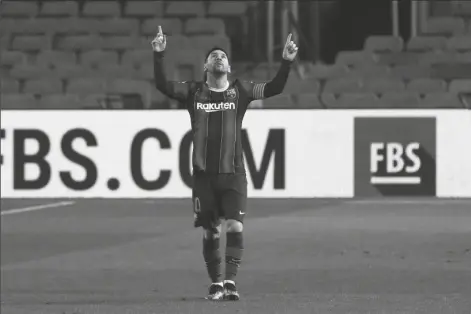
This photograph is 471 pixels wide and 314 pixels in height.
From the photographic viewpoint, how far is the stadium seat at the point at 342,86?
19.7 meters

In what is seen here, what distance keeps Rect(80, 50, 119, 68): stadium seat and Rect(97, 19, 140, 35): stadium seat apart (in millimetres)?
508

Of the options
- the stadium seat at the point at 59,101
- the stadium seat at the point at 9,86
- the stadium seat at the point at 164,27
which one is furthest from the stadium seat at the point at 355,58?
the stadium seat at the point at 9,86

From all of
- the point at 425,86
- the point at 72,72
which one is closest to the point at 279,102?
the point at 425,86

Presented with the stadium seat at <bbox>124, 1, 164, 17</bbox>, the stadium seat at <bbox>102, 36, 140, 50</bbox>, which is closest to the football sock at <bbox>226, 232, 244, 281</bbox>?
the stadium seat at <bbox>102, 36, 140, 50</bbox>

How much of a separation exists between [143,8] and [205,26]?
1.24 m

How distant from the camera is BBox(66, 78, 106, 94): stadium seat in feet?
65.8

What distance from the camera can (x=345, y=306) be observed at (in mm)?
7316

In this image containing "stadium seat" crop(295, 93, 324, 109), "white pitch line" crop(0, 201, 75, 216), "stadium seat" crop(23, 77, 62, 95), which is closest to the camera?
"white pitch line" crop(0, 201, 75, 216)

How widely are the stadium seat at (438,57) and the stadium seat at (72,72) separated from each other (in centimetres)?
534

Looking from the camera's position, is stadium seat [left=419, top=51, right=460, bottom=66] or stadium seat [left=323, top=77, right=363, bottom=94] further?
stadium seat [left=419, top=51, right=460, bottom=66]

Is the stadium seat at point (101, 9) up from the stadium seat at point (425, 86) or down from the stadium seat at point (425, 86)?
up

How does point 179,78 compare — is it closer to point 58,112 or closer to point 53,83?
point 53,83

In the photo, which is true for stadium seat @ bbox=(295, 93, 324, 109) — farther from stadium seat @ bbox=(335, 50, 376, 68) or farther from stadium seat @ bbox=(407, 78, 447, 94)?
stadium seat @ bbox=(407, 78, 447, 94)

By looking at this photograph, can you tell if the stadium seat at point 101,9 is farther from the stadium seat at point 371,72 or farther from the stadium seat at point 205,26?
the stadium seat at point 371,72
